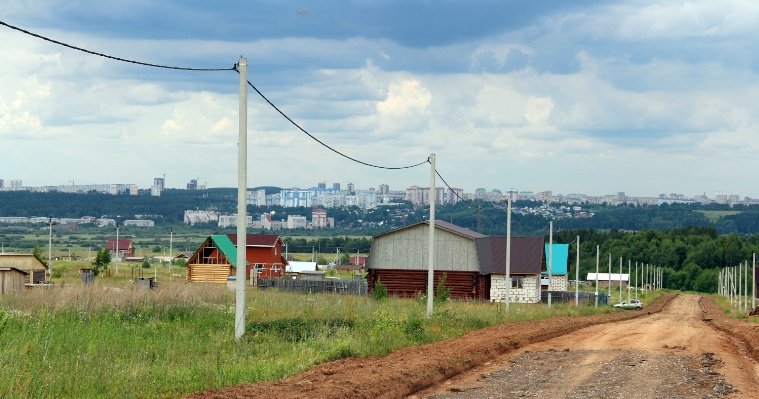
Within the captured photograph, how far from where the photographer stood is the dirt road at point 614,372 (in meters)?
18.2

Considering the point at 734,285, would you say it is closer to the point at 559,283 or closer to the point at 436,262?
the point at 559,283

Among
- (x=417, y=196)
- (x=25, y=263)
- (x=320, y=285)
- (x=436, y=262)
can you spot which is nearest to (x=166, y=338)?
(x=25, y=263)

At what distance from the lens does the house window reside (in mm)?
72069

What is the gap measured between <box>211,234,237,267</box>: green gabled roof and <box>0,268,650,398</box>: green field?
48.4 meters

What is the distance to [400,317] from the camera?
29844 millimetres

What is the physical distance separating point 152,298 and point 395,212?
134m

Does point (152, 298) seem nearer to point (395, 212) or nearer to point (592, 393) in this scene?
point (592, 393)

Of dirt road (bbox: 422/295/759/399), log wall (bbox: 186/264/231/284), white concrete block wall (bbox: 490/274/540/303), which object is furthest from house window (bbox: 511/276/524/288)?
dirt road (bbox: 422/295/759/399)

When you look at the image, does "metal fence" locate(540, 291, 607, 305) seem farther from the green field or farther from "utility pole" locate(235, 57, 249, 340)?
"utility pole" locate(235, 57, 249, 340)

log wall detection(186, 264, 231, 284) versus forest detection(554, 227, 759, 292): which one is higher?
forest detection(554, 227, 759, 292)

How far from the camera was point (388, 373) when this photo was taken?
18.8 meters

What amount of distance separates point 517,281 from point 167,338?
51510mm

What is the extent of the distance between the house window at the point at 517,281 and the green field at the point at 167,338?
121 ft

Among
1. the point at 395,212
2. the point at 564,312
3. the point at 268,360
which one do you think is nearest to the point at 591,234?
the point at 395,212
